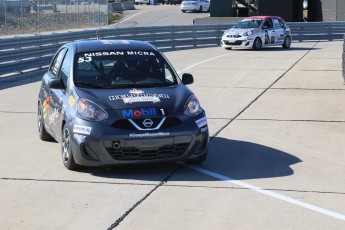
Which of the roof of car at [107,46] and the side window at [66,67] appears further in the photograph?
the roof of car at [107,46]

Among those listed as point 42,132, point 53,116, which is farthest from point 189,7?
point 53,116

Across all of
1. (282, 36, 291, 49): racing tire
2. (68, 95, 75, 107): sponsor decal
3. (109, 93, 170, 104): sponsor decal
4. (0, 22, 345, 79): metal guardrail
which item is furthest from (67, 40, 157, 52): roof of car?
(282, 36, 291, 49): racing tire

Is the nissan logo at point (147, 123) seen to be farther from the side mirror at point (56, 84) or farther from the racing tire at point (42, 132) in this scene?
the racing tire at point (42, 132)

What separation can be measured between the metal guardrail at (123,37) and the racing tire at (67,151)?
8.19m

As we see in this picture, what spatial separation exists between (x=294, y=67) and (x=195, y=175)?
13830 mm

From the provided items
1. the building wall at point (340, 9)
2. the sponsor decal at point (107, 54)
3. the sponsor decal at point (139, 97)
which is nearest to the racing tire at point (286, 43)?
the building wall at point (340, 9)

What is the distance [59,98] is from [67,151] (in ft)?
3.03

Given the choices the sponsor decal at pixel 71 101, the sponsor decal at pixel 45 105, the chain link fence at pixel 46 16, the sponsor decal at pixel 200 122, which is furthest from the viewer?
the chain link fence at pixel 46 16

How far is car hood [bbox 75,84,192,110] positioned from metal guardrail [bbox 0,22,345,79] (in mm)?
8059

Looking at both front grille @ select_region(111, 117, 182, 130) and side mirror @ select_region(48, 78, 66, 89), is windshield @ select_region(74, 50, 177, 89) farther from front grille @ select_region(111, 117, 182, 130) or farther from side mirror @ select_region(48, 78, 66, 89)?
front grille @ select_region(111, 117, 182, 130)

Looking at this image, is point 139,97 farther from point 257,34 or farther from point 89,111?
point 257,34

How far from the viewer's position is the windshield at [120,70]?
341 inches

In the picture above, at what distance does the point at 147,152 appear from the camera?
25.8 ft

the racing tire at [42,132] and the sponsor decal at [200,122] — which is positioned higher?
the sponsor decal at [200,122]
